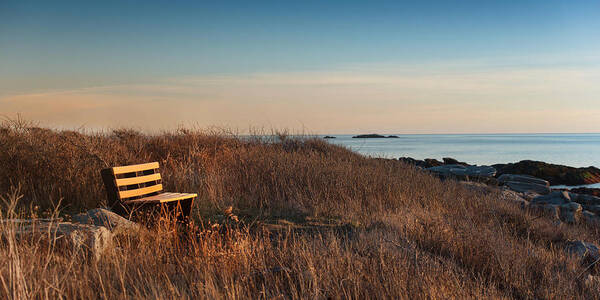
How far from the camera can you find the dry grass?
330 cm

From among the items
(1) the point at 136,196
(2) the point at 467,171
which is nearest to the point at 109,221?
(1) the point at 136,196

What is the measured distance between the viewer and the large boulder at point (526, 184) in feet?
54.5

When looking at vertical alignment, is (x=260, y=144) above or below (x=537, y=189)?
above

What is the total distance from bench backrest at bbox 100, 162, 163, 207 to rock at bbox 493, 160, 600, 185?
1995cm

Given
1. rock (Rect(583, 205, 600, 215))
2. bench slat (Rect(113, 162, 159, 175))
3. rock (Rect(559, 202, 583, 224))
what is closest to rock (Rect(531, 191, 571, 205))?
rock (Rect(583, 205, 600, 215))

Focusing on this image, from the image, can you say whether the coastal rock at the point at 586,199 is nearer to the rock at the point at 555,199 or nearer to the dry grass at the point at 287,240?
the rock at the point at 555,199

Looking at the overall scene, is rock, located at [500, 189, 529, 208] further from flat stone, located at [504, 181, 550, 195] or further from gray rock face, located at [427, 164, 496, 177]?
gray rock face, located at [427, 164, 496, 177]

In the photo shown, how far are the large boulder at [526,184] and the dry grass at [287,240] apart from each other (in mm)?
7674

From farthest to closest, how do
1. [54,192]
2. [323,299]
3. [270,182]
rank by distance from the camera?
1. [270,182]
2. [54,192]
3. [323,299]

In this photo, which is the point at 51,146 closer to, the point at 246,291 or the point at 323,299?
the point at 246,291

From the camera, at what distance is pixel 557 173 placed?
21359mm

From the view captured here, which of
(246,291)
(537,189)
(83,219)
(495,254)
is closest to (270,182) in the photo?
(83,219)

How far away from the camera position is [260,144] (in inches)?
534

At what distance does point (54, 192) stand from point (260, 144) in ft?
23.3
